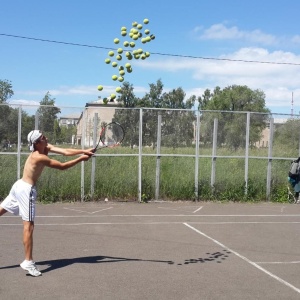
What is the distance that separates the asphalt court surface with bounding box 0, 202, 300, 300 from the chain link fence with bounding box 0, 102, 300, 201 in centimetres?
180

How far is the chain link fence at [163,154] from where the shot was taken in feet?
49.0

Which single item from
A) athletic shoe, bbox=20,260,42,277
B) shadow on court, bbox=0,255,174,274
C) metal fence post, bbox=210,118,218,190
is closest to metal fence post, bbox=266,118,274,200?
metal fence post, bbox=210,118,218,190

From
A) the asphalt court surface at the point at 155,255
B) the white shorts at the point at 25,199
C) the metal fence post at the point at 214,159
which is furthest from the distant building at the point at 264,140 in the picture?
the white shorts at the point at 25,199

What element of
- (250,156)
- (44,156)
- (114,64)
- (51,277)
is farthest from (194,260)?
(250,156)

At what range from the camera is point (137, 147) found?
15.4 metres

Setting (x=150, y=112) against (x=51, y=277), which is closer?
(x=51, y=277)

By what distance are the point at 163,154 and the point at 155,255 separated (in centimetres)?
758

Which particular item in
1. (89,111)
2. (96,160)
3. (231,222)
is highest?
(89,111)

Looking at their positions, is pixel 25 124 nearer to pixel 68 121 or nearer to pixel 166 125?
pixel 68 121

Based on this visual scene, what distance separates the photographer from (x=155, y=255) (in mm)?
8141

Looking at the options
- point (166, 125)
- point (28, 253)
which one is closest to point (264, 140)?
point (166, 125)

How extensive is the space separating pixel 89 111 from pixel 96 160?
5.29 ft

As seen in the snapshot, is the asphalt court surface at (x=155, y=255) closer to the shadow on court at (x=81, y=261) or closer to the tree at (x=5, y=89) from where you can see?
the shadow on court at (x=81, y=261)

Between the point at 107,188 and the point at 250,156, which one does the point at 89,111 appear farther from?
the point at 250,156
